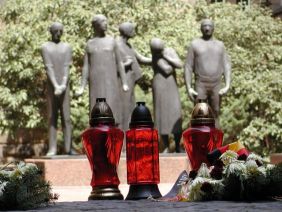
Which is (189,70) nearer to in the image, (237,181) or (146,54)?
(146,54)

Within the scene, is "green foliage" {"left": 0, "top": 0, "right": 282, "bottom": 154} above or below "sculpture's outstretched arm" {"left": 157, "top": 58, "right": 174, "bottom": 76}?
above

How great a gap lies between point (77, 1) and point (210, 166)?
1956cm

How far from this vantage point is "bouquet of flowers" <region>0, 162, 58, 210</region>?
3.40m

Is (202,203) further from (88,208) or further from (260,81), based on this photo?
(260,81)

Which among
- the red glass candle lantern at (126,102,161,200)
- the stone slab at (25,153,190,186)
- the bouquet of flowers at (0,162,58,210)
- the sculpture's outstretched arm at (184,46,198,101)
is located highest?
the sculpture's outstretched arm at (184,46,198,101)

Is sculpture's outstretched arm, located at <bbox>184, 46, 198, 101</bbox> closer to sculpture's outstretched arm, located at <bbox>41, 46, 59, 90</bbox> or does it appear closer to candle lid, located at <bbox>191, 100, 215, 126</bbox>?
sculpture's outstretched arm, located at <bbox>41, 46, 59, 90</bbox>

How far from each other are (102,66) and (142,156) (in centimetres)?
1057

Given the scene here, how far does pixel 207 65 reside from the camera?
1498 cm

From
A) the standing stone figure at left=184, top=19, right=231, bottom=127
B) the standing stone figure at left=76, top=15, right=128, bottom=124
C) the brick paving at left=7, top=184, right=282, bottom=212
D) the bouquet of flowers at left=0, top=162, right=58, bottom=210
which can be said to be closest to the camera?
the brick paving at left=7, top=184, right=282, bottom=212

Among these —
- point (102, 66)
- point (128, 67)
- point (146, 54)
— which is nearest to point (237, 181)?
point (102, 66)

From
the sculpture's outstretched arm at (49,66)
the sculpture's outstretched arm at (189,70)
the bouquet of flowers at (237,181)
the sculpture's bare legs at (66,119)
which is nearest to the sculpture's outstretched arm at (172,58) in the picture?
the sculpture's outstretched arm at (189,70)

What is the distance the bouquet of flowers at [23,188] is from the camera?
340 cm

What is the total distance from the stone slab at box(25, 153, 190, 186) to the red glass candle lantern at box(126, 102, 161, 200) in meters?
10.6

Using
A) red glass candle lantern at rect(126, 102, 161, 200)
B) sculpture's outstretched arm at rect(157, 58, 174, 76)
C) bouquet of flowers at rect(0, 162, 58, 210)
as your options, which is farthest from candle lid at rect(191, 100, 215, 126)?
sculpture's outstretched arm at rect(157, 58, 174, 76)
